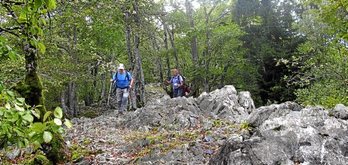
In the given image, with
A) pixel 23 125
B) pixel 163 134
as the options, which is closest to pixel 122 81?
pixel 163 134

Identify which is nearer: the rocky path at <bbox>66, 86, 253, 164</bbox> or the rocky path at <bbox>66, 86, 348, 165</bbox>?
the rocky path at <bbox>66, 86, 348, 165</bbox>

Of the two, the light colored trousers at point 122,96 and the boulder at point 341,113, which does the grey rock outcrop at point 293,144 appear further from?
the light colored trousers at point 122,96

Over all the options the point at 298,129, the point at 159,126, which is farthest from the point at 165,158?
the point at 159,126

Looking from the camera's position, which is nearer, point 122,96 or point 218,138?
point 218,138

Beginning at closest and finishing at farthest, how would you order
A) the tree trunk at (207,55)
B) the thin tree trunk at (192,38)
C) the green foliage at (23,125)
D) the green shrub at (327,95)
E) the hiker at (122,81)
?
the green foliage at (23,125) < the green shrub at (327,95) < the hiker at (122,81) < the tree trunk at (207,55) < the thin tree trunk at (192,38)

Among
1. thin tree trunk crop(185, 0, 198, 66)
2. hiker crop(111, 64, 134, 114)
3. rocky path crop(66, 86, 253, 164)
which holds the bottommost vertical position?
rocky path crop(66, 86, 253, 164)

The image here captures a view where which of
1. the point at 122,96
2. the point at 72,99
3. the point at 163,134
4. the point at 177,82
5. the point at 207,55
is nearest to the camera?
the point at 163,134

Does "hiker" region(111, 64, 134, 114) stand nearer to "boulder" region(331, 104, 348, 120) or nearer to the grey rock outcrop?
the grey rock outcrop

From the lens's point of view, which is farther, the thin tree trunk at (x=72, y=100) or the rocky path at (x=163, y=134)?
the thin tree trunk at (x=72, y=100)

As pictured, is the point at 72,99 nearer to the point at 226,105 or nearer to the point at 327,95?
the point at 226,105

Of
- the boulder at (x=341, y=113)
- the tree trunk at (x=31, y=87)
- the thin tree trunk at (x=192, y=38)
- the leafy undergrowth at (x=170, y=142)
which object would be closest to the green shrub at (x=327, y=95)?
the leafy undergrowth at (x=170, y=142)

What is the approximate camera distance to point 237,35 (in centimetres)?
2695

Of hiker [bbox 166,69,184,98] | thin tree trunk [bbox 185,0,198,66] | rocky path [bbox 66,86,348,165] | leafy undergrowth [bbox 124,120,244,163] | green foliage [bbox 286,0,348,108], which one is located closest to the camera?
rocky path [bbox 66,86,348,165]

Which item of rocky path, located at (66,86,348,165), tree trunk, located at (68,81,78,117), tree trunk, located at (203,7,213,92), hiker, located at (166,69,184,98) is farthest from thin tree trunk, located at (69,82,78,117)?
tree trunk, located at (203,7,213,92)
